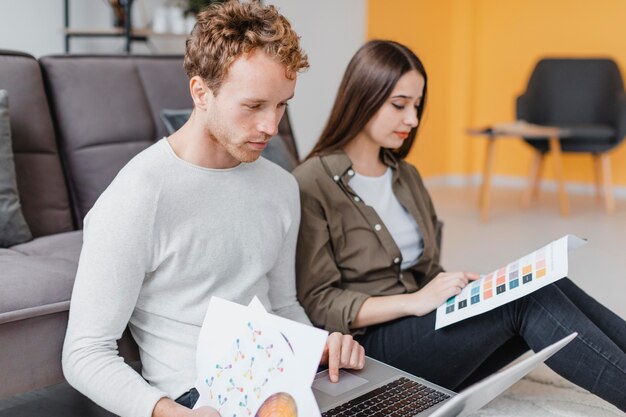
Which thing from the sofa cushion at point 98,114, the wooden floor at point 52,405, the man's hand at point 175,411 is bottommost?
the wooden floor at point 52,405

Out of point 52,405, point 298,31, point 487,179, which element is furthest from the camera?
point 487,179

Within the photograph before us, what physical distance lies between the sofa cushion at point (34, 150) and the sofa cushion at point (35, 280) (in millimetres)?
231

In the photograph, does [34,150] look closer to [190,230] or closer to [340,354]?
[190,230]

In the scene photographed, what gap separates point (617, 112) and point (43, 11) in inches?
135

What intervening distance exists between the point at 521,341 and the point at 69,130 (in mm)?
1313

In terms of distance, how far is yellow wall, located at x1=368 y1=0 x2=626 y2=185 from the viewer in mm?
5418

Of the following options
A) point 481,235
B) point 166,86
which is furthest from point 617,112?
point 166,86

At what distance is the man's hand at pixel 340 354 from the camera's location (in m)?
1.26

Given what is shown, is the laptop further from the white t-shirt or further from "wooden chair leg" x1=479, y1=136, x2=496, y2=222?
"wooden chair leg" x1=479, y1=136, x2=496, y2=222

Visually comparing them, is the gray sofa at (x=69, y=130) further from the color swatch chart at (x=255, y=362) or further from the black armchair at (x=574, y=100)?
the black armchair at (x=574, y=100)

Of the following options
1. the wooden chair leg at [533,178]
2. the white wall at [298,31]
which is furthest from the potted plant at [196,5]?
the wooden chair leg at [533,178]

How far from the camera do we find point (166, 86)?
2324 millimetres

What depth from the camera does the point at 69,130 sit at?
6.85 feet

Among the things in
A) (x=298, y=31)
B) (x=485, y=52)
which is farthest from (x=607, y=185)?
(x=298, y=31)
